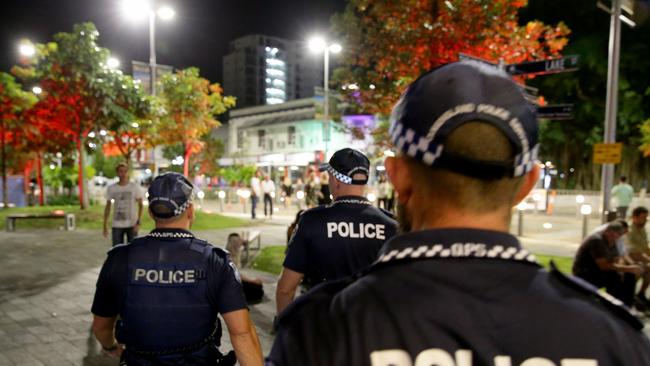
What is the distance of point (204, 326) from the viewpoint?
8.41 feet

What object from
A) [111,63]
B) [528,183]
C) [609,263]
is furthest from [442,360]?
[111,63]

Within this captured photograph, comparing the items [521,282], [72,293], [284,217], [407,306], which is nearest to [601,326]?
[521,282]

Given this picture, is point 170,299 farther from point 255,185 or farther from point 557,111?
point 255,185

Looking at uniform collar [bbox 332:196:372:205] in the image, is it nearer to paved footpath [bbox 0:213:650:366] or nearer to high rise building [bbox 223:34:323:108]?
paved footpath [bbox 0:213:650:366]

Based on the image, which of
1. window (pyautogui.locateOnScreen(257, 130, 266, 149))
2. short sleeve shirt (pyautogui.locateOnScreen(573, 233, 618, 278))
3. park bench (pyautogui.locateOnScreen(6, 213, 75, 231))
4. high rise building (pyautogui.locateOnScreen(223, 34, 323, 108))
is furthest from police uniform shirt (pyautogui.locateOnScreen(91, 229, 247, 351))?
high rise building (pyautogui.locateOnScreen(223, 34, 323, 108))

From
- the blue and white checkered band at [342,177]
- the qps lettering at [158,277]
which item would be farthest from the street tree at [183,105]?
the qps lettering at [158,277]

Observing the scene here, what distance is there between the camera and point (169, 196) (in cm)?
273

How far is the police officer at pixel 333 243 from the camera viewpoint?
10.7ft

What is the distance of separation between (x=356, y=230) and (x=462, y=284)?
2264 millimetres

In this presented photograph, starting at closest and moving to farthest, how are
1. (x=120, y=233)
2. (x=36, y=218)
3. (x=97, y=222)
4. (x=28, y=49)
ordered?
(x=120, y=233)
(x=36, y=218)
(x=97, y=222)
(x=28, y=49)

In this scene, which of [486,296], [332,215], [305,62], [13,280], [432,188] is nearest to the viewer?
[486,296]

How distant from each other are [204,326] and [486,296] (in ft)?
6.21

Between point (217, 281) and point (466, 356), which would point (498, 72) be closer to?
point (466, 356)

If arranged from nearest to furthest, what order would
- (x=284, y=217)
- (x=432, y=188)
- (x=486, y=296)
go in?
1. (x=486, y=296)
2. (x=432, y=188)
3. (x=284, y=217)
